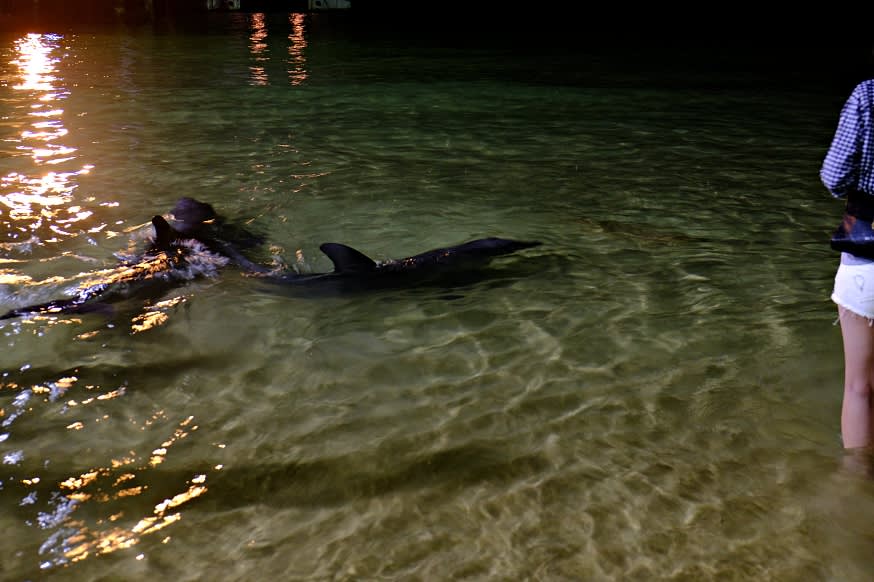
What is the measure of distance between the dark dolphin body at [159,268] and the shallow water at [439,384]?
0.16 m

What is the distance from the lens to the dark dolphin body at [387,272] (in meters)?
6.09

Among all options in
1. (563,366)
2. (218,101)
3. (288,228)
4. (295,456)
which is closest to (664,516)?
(563,366)

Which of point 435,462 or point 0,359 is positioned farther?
point 0,359

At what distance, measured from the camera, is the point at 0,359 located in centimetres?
502

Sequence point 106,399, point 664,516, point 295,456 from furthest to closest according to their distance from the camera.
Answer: point 106,399, point 295,456, point 664,516

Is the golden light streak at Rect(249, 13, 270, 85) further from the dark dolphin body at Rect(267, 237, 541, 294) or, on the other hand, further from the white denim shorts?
the white denim shorts

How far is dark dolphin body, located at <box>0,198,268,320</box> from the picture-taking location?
19.0ft

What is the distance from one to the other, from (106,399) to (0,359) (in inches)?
41.9

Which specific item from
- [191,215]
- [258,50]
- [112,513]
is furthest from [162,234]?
[258,50]

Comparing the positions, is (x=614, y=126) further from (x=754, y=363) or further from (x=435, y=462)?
(x=435, y=462)

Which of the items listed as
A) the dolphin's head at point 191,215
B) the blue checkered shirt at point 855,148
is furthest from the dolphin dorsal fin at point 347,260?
the blue checkered shirt at point 855,148

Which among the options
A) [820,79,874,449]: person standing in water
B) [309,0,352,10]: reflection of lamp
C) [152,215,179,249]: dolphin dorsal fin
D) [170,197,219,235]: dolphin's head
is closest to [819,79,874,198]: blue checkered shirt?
[820,79,874,449]: person standing in water

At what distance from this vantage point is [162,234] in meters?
6.71

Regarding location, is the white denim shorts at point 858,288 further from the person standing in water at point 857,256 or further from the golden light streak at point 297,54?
the golden light streak at point 297,54
